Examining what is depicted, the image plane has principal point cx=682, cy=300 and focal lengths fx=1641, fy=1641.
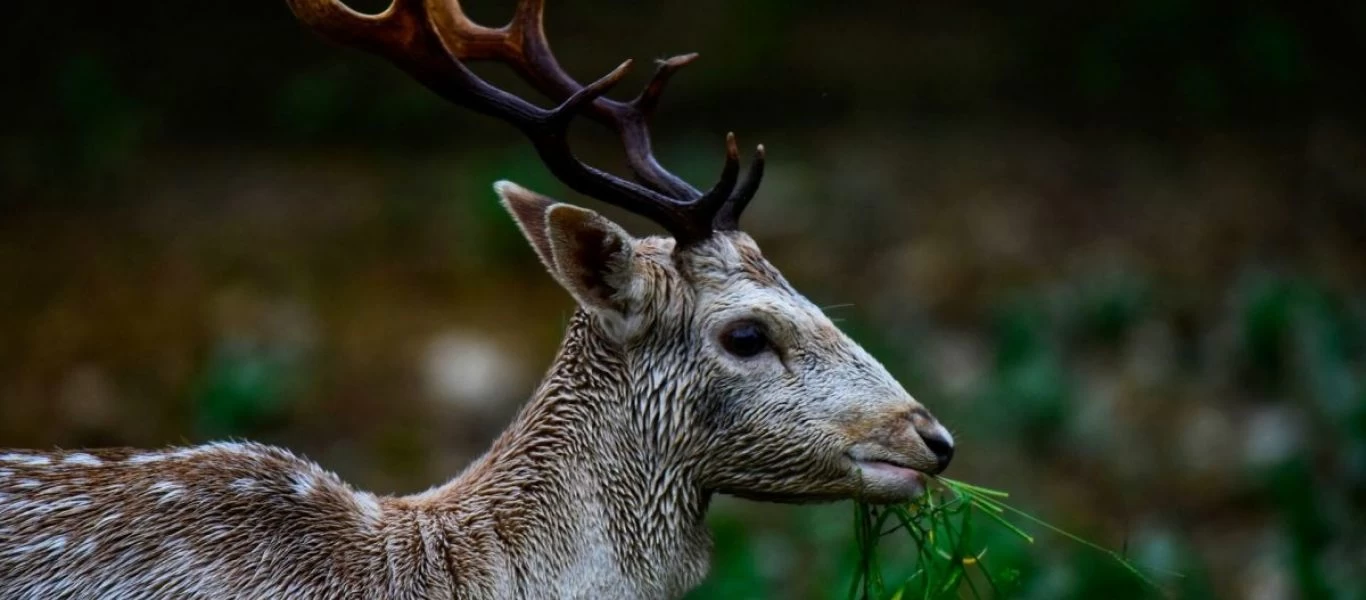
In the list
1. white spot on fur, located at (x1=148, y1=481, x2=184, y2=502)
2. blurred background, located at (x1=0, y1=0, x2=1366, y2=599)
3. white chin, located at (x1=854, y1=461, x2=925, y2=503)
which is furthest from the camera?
blurred background, located at (x1=0, y1=0, x2=1366, y2=599)

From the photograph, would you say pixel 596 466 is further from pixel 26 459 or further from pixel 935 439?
pixel 26 459

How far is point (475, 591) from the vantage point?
152 inches

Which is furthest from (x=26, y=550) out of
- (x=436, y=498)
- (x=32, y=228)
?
(x=32, y=228)

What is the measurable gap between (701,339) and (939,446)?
639 millimetres

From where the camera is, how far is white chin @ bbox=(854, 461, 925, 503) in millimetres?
3934

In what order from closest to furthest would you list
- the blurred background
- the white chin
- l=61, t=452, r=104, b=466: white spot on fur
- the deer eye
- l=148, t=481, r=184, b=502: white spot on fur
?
l=148, t=481, r=184, b=502: white spot on fur
l=61, t=452, r=104, b=466: white spot on fur
the white chin
the deer eye
the blurred background

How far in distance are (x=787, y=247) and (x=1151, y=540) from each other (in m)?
3.12

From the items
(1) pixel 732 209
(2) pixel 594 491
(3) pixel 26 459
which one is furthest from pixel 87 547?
(1) pixel 732 209

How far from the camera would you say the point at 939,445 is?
3947 mm

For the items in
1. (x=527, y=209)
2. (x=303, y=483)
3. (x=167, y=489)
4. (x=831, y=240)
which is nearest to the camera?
(x=167, y=489)

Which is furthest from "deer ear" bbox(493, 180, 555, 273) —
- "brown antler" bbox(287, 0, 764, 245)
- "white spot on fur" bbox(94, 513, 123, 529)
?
"white spot on fur" bbox(94, 513, 123, 529)

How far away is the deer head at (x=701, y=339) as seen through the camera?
3.97 m

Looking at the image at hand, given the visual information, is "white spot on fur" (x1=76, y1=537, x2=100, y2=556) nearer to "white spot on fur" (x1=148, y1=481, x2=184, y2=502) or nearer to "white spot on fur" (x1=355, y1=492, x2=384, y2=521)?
"white spot on fur" (x1=148, y1=481, x2=184, y2=502)

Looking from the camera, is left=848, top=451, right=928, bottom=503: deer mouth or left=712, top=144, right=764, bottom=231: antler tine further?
left=712, top=144, right=764, bottom=231: antler tine
